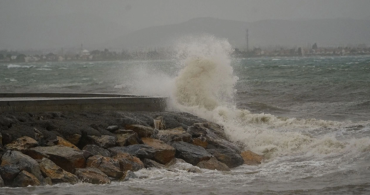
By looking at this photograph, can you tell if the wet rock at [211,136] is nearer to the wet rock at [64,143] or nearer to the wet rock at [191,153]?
the wet rock at [191,153]

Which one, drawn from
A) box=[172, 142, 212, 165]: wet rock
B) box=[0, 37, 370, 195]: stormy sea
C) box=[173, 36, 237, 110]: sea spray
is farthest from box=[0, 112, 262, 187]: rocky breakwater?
box=[173, 36, 237, 110]: sea spray

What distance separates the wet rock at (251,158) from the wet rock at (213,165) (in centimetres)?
82

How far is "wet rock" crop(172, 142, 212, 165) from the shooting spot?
1101 cm

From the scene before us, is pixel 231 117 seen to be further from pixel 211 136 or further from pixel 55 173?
pixel 55 173

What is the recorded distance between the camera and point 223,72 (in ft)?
63.3

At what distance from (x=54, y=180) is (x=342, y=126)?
→ 901cm

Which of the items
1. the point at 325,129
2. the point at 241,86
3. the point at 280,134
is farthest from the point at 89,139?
the point at 241,86

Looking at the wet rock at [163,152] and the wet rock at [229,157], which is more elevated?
the wet rock at [163,152]

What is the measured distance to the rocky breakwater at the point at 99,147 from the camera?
9.23 meters

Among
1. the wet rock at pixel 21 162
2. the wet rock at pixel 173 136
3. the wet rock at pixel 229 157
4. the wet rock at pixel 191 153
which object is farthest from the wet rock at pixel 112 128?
A: the wet rock at pixel 21 162

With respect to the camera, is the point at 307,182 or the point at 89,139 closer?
the point at 307,182

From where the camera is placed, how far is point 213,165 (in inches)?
426

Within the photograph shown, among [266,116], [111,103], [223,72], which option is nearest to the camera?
[111,103]

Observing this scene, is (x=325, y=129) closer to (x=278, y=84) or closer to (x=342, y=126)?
(x=342, y=126)
